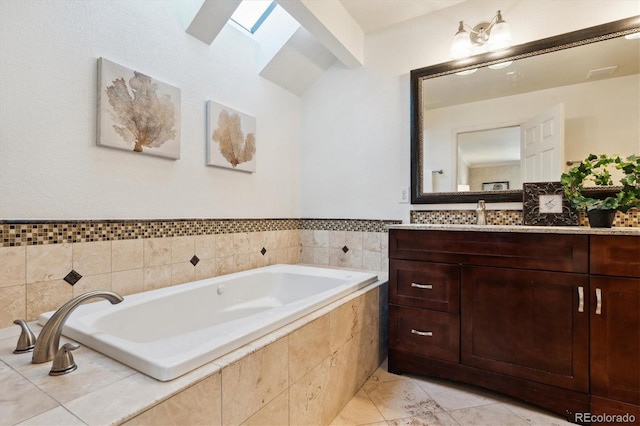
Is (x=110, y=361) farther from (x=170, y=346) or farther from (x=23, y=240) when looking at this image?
(x=23, y=240)

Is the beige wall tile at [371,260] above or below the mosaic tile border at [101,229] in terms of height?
below

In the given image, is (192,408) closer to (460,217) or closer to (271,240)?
(271,240)

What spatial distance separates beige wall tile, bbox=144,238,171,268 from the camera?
5.98ft

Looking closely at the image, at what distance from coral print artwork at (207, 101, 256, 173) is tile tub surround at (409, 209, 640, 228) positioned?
4.51ft

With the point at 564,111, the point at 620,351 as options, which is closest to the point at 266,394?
the point at 620,351

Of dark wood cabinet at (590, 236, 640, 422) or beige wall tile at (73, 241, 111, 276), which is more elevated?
beige wall tile at (73, 241, 111, 276)

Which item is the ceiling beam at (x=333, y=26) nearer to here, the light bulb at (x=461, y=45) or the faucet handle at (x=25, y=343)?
the light bulb at (x=461, y=45)

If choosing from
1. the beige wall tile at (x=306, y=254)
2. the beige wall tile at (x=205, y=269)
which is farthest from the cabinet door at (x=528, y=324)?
the beige wall tile at (x=205, y=269)

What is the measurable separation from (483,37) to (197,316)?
2.65 metres

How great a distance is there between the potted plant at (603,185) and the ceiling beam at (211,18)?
7.45ft

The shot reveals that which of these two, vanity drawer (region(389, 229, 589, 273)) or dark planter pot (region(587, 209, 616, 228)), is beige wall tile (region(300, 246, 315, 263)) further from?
dark planter pot (region(587, 209, 616, 228))

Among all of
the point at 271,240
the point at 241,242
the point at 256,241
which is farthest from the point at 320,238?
the point at 241,242
